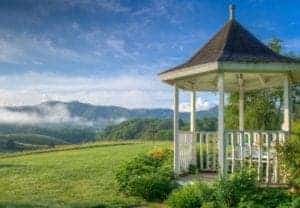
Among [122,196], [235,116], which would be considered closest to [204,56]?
[122,196]

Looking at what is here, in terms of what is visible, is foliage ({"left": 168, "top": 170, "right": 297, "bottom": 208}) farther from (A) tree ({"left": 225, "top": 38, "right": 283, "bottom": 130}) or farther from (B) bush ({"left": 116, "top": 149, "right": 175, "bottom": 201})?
(A) tree ({"left": 225, "top": 38, "right": 283, "bottom": 130})

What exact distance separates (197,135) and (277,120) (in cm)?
895

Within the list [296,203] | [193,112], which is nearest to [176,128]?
[193,112]

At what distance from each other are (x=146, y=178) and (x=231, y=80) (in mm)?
4989

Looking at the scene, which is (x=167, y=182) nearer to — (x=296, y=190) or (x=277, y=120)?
(x=296, y=190)

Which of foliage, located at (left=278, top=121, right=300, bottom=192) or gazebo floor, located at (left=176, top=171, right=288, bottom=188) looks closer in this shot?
foliage, located at (left=278, top=121, right=300, bottom=192)

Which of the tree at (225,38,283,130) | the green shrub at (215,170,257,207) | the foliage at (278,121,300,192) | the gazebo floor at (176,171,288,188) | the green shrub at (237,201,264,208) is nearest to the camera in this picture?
the green shrub at (237,201,264,208)

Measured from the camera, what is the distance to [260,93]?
26.4m

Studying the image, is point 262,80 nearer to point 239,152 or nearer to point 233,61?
point 239,152

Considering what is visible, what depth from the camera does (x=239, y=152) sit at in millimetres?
15828

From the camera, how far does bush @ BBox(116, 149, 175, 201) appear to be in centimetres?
1515

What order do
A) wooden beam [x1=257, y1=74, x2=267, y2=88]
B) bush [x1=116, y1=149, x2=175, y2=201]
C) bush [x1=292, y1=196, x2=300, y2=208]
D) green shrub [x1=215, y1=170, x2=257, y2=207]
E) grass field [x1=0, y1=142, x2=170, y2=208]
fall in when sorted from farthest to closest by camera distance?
wooden beam [x1=257, y1=74, x2=267, y2=88] → bush [x1=116, y1=149, x2=175, y2=201] → grass field [x1=0, y1=142, x2=170, y2=208] → green shrub [x1=215, y1=170, x2=257, y2=207] → bush [x1=292, y1=196, x2=300, y2=208]

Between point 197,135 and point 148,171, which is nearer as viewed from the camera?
point 148,171

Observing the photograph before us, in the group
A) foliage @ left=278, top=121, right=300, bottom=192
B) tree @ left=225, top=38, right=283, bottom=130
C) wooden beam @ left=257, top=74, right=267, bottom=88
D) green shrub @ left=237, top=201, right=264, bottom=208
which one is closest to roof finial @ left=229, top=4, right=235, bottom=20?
wooden beam @ left=257, top=74, right=267, bottom=88
